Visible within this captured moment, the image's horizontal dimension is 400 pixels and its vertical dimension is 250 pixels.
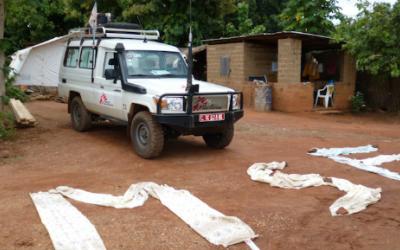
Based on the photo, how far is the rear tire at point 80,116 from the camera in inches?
381

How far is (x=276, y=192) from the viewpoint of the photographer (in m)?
5.85

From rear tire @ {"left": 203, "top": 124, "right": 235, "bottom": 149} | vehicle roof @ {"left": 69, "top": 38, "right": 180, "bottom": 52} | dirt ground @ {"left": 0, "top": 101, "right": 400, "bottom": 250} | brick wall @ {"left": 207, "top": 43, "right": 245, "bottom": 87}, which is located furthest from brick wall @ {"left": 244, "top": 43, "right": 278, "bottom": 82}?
rear tire @ {"left": 203, "top": 124, "right": 235, "bottom": 149}

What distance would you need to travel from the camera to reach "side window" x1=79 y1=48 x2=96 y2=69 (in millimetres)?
9250

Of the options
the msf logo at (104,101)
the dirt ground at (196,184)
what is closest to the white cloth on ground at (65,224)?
the dirt ground at (196,184)

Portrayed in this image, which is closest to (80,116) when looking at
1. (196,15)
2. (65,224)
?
(65,224)

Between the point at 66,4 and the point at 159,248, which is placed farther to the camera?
the point at 66,4

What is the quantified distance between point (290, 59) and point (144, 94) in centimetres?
859

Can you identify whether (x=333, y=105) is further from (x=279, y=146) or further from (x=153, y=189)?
(x=153, y=189)

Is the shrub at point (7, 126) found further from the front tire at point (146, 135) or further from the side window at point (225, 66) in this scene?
the side window at point (225, 66)

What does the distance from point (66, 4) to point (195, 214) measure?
20.4 meters

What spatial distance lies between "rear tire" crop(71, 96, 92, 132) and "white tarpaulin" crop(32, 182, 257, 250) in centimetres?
409

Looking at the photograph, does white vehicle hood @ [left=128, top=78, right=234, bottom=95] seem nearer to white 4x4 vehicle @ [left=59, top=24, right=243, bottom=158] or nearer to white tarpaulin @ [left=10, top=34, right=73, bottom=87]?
white 4x4 vehicle @ [left=59, top=24, right=243, bottom=158]

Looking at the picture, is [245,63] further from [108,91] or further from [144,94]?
[144,94]

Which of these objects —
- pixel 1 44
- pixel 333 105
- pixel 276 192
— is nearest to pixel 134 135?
pixel 276 192
